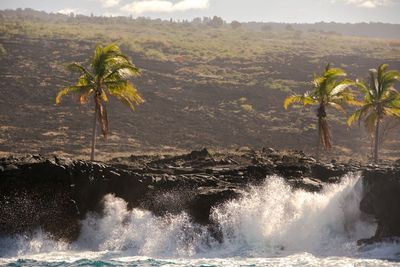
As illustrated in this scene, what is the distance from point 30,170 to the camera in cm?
2045

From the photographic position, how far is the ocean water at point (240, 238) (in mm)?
20016

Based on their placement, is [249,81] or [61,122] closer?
[61,122]

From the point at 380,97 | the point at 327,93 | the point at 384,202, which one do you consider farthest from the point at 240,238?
the point at 380,97

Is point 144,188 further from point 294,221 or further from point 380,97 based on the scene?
point 380,97

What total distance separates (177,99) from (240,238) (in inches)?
1660

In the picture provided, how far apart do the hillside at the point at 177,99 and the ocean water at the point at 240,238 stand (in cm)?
1891

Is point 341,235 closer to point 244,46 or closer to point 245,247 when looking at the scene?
point 245,247

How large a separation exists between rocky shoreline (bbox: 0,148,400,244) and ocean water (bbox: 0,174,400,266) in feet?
1.61

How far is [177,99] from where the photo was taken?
63.2 meters

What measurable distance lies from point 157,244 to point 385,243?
10.6 meters

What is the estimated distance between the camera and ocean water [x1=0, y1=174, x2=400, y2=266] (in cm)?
2002

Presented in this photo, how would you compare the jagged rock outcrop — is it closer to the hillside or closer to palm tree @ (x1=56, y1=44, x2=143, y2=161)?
palm tree @ (x1=56, y1=44, x2=143, y2=161)

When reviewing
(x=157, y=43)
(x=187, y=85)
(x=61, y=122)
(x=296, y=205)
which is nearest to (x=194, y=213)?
(x=296, y=205)

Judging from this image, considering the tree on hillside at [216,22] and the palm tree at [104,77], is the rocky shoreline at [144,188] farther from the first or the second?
the tree on hillside at [216,22]
